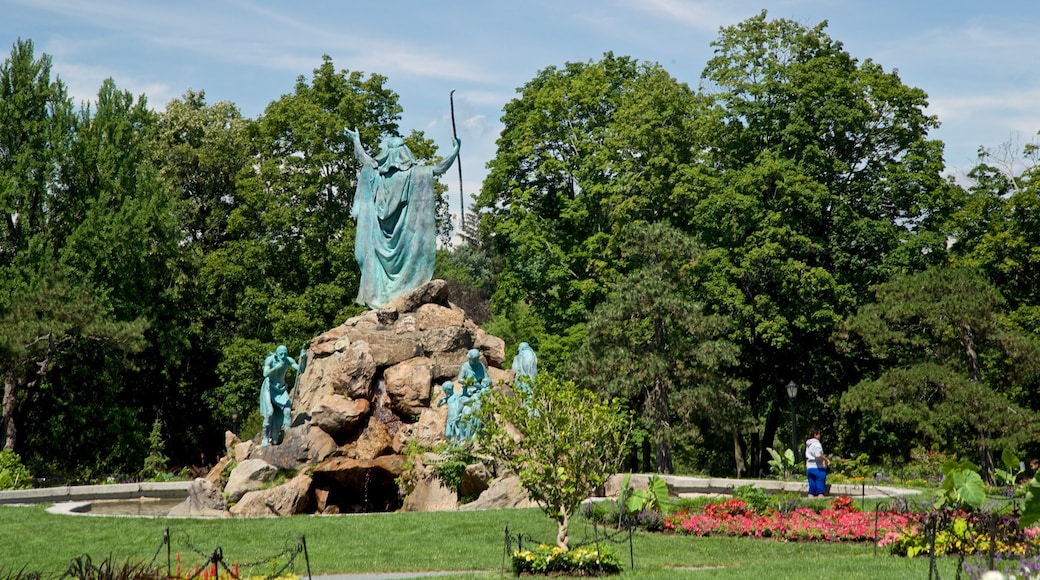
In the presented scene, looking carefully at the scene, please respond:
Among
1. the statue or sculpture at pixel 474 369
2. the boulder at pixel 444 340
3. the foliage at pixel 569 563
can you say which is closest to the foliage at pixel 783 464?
the statue or sculpture at pixel 474 369

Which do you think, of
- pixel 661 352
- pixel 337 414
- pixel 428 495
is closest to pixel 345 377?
pixel 337 414

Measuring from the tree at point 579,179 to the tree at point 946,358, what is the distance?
8.58 metres

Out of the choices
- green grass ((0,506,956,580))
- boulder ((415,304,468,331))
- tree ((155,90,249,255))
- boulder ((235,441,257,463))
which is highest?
tree ((155,90,249,255))

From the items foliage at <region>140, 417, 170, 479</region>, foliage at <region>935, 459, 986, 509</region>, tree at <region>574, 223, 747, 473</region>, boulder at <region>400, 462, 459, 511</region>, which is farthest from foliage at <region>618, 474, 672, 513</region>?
foliage at <region>140, 417, 170, 479</region>

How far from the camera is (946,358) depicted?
30.0 meters

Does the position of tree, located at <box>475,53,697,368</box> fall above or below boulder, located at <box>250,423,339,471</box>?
above

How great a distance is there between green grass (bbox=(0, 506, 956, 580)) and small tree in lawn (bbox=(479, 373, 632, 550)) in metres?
1.14

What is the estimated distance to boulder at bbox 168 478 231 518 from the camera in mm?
22188

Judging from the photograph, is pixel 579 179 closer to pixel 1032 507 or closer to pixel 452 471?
pixel 452 471

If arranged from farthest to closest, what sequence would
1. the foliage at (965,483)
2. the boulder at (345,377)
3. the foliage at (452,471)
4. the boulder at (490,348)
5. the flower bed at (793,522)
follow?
the boulder at (490,348) < the boulder at (345,377) < the foliage at (452,471) < the flower bed at (793,522) < the foliage at (965,483)

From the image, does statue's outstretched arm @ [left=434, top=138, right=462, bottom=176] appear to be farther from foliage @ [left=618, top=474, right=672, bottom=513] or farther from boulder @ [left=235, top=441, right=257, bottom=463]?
foliage @ [left=618, top=474, right=672, bottom=513]

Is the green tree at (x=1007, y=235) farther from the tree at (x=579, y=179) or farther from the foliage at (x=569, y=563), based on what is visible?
the foliage at (x=569, y=563)

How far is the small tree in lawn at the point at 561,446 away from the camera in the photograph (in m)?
14.8

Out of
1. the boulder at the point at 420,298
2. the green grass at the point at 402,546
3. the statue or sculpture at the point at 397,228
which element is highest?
the statue or sculpture at the point at 397,228
